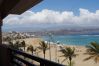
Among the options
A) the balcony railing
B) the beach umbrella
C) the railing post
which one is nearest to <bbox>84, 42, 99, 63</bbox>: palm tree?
the beach umbrella

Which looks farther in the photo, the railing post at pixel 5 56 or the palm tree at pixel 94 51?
the palm tree at pixel 94 51

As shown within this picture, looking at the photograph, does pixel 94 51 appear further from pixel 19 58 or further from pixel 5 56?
pixel 19 58

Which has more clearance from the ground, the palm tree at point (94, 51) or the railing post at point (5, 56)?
the railing post at point (5, 56)

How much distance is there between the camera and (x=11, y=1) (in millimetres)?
4637

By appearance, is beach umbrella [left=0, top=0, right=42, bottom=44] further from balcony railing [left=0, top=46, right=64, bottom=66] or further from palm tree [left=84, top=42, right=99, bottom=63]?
palm tree [left=84, top=42, right=99, bottom=63]

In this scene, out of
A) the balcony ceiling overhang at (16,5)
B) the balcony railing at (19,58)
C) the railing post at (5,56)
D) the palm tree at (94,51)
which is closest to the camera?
the balcony railing at (19,58)

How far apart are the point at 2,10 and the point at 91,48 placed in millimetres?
32602

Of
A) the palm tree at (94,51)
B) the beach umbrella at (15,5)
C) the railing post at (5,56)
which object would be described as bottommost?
the palm tree at (94,51)

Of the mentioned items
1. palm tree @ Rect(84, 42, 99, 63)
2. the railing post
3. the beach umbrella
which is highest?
the beach umbrella

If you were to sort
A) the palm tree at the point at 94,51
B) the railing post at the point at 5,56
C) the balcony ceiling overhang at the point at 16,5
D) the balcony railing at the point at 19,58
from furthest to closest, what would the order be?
1. the palm tree at the point at 94,51
2. the railing post at the point at 5,56
3. the balcony ceiling overhang at the point at 16,5
4. the balcony railing at the point at 19,58

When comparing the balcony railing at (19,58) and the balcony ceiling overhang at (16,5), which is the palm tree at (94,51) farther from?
the balcony railing at (19,58)

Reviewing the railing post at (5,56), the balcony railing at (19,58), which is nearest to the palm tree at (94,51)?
the railing post at (5,56)

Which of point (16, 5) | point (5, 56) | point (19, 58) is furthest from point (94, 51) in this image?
point (19, 58)

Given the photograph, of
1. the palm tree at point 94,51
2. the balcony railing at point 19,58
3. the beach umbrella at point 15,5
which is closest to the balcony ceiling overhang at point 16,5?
the beach umbrella at point 15,5
